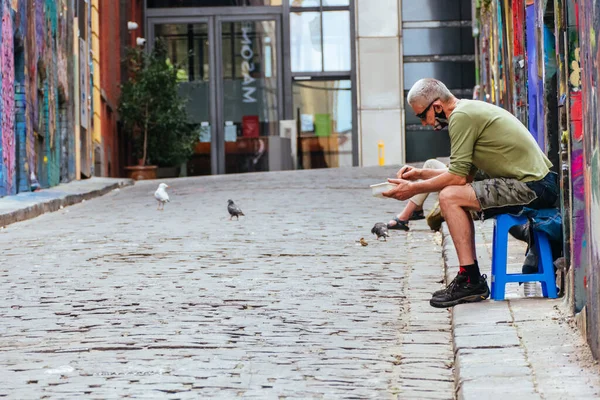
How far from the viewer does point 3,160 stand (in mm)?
18484

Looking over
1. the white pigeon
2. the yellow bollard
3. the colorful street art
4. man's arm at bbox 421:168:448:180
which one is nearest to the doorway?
the yellow bollard

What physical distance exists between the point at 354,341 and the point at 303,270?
3039mm

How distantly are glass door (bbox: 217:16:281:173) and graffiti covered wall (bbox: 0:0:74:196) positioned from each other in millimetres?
11587

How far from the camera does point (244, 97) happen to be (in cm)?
3669

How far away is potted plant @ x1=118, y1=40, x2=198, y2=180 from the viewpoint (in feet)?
104

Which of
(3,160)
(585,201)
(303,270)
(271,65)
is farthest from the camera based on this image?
(271,65)

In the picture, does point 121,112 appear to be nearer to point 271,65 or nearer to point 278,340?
point 271,65

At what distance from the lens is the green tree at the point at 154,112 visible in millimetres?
31547

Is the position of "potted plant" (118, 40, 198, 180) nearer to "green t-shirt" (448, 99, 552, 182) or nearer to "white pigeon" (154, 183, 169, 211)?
"white pigeon" (154, 183, 169, 211)

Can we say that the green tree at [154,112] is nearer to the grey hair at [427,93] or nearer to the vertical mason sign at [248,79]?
the vertical mason sign at [248,79]

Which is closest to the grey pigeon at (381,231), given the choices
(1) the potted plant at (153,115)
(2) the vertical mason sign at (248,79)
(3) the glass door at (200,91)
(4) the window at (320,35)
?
(1) the potted plant at (153,115)

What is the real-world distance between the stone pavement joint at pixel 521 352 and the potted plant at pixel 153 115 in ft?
82.1

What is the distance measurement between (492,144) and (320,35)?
30.7 metres

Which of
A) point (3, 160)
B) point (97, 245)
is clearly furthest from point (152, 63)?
point (97, 245)
